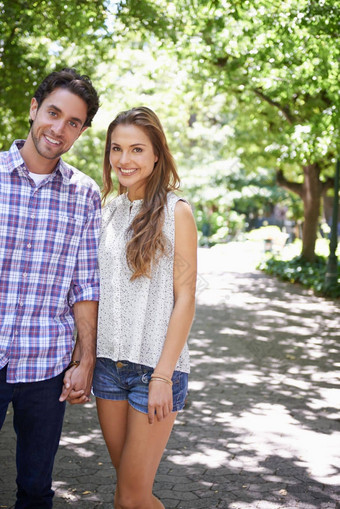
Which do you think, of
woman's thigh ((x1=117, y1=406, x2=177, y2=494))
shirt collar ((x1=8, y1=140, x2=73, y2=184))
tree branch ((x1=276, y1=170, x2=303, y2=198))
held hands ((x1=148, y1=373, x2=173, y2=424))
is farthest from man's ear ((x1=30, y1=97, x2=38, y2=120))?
tree branch ((x1=276, y1=170, x2=303, y2=198))

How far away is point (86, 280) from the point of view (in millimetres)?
2949

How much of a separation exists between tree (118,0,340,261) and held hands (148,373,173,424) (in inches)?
301

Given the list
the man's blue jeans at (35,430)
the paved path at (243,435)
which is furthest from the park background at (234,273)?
the man's blue jeans at (35,430)

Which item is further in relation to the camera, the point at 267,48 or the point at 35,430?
the point at 267,48

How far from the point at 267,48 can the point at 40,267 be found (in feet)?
30.5

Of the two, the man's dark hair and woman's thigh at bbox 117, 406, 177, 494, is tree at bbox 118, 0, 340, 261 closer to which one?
the man's dark hair

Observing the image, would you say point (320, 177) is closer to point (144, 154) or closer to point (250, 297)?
point (250, 297)

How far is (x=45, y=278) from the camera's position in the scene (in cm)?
285

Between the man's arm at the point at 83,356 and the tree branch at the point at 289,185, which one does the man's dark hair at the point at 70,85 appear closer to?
the man's arm at the point at 83,356

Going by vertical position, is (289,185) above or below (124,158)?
above

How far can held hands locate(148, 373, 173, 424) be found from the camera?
2742 mm

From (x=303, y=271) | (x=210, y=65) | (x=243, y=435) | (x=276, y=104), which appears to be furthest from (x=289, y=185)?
(x=243, y=435)

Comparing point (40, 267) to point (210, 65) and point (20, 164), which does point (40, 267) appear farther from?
point (210, 65)

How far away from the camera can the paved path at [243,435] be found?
4672 mm
